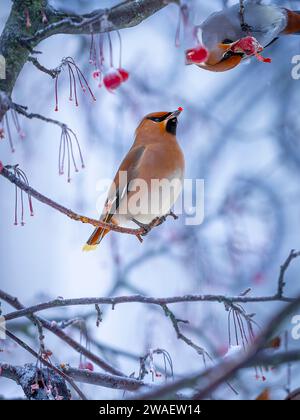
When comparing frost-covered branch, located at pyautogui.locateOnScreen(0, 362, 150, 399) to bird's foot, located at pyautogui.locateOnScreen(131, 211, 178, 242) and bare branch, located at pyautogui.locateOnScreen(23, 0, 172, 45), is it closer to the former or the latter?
bird's foot, located at pyautogui.locateOnScreen(131, 211, 178, 242)

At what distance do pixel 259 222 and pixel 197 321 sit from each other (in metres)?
0.73

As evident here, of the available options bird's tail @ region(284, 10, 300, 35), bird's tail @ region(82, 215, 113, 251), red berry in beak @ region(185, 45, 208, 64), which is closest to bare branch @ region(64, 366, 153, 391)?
bird's tail @ region(82, 215, 113, 251)

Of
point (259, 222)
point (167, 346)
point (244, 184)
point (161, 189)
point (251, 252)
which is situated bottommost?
point (167, 346)

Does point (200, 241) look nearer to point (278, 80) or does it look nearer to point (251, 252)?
point (251, 252)

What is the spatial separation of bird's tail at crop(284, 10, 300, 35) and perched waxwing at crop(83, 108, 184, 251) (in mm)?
499

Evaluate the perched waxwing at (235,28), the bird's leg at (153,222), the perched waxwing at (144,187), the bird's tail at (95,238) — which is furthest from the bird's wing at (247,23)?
the bird's tail at (95,238)

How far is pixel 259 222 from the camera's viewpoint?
3469mm

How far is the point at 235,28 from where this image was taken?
2080 mm

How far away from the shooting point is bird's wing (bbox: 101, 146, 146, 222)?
2232 millimetres

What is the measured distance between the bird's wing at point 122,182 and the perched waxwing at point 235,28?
0.46 meters

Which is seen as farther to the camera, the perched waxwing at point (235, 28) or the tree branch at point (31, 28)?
the perched waxwing at point (235, 28)

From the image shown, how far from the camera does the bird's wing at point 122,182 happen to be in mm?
2232

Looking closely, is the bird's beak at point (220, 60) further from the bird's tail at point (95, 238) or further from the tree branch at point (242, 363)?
the tree branch at point (242, 363)
